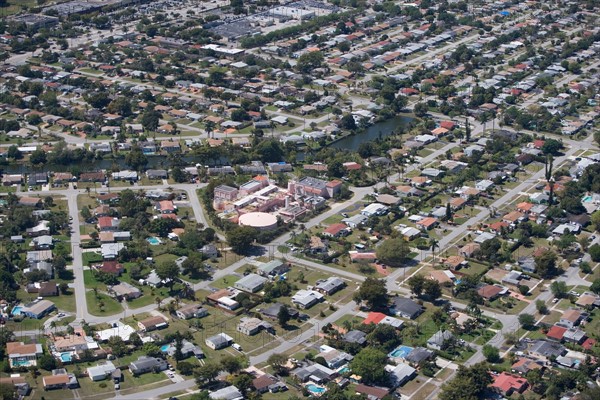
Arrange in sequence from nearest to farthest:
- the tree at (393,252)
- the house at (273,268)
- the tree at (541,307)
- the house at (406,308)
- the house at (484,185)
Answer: the house at (406,308)
the tree at (541,307)
the house at (273,268)
the tree at (393,252)
the house at (484,185)

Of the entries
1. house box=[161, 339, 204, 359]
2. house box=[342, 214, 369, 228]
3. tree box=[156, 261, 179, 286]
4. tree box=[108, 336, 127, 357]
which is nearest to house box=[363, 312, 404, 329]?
house box=[161, 339, 204, 359]

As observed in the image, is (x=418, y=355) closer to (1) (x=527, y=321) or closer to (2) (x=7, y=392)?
(1) (x=527, y=321)

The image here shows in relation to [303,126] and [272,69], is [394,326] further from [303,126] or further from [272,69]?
[272,69]

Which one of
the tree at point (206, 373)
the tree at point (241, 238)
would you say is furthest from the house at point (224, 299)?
the tree at point (206, 373)

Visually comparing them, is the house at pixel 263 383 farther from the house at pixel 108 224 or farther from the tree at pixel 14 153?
the tree at pixel 14 153

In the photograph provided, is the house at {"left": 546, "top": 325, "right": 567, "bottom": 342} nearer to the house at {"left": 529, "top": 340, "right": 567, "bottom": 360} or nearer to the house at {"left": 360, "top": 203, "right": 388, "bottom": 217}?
the house at {"left": 529, "top": 340, "right": 567, "bottom": 360}

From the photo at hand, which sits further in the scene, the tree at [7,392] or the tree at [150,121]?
the tree at [150,121]
